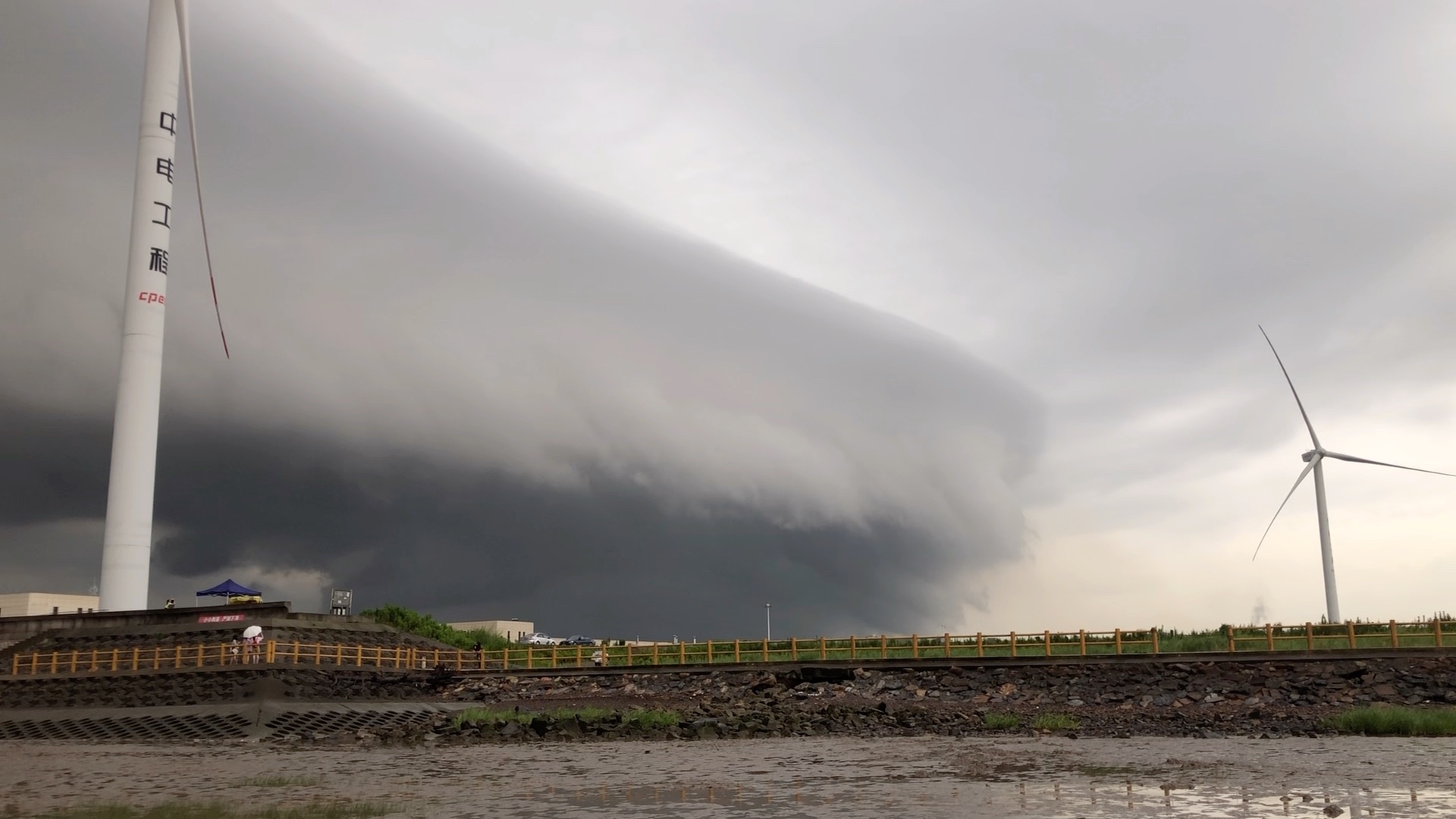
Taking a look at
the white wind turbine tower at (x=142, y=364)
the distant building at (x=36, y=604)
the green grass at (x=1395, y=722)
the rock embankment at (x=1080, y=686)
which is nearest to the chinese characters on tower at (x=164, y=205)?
the white wind turbine tower at (x=142, y=364)

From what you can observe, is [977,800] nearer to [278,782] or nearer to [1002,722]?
[278,782]

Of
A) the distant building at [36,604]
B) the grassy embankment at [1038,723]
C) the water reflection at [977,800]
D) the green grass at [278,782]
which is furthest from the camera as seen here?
the distant building at [36,604]

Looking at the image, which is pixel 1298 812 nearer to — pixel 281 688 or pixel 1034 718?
pixel 1034 718

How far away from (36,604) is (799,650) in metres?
81.5

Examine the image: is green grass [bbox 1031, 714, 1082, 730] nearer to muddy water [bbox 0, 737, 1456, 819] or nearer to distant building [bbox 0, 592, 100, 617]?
muddy water [bbox 0, 737, 1456, 819]

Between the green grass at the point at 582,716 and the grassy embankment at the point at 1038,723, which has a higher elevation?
the grassy embankment at the point at 1038,723

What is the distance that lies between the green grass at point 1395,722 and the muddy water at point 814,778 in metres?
2.55

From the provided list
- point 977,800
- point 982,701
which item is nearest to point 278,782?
point 977,800

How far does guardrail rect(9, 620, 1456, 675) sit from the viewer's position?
4834cm

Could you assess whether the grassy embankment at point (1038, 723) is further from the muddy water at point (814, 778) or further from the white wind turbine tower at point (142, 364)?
the white wind turbine tower at point (142, 364)

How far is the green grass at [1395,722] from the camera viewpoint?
34441 millimetres

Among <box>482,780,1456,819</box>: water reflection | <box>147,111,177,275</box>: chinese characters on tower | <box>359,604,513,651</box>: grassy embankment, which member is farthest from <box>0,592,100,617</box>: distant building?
<box>482,780,1456,819</box>: water reflection

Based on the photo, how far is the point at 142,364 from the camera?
66.1 metres

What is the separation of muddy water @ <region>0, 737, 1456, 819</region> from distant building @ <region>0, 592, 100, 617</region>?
76.8m
